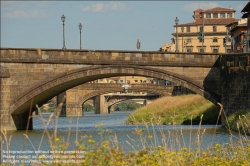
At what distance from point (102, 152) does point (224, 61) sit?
36.1m

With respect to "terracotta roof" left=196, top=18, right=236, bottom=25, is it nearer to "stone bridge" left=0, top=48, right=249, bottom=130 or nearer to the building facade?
the building facade

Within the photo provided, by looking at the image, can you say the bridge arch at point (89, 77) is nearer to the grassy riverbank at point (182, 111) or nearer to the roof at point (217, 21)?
the grassy riverbank at point (182, 111)

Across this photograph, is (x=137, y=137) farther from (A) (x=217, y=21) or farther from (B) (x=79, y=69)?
(A) (x=217, y=21)

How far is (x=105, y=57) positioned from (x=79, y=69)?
2.00 meters

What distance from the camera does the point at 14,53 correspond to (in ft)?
161

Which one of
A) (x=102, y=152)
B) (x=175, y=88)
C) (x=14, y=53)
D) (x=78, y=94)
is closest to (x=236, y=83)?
(x=14, y=53)

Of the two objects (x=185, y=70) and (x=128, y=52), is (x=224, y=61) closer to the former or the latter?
(x=185, y=70)

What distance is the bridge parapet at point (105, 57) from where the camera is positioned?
49.2 metres

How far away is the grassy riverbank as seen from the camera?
5653 centimetres

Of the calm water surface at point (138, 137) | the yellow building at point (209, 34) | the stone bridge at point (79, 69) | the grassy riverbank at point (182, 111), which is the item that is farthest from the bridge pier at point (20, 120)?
the yellow building at point (209, 34)

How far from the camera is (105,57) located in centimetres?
5016

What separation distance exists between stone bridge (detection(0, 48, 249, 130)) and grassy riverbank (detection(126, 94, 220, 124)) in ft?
16.0

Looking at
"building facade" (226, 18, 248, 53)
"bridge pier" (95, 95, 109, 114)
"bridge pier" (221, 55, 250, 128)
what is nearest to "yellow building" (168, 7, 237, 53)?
"bridge pier" (95, 95, 109, 114)

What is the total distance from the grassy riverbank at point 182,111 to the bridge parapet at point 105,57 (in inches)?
215
